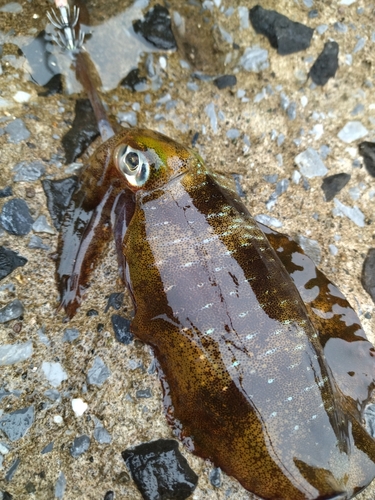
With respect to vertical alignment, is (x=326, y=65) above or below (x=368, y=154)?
above

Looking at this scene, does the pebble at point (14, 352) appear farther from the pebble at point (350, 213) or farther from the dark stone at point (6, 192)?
the pebble at point (350, 213)

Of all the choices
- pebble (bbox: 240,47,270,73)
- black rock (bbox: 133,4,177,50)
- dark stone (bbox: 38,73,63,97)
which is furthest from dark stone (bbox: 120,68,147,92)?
pebble (bbox: 240,47,270,73)

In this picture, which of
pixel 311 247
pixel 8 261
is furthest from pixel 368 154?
pixel 8 261

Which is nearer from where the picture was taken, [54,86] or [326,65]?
[54,86]

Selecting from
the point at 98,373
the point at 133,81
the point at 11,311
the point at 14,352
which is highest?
the point at 133,81

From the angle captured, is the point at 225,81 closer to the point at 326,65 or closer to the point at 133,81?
the point at 133,81
